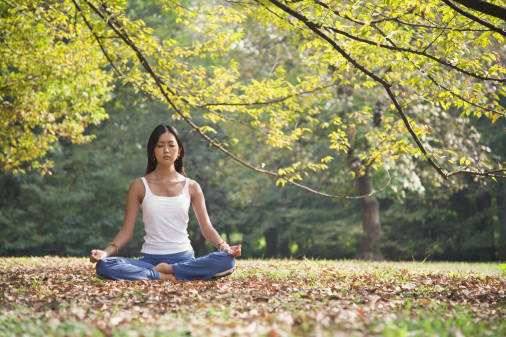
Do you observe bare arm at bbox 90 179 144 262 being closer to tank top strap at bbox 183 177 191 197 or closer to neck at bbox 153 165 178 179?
neck at bbox 153 165 178 179

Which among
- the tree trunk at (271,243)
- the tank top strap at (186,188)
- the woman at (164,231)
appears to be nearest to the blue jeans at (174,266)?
the woman at (164,231)

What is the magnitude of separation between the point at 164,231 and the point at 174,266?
482 millimetres

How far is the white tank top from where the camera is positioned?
862 centimetres

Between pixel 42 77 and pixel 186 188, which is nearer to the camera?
pixel 186 188

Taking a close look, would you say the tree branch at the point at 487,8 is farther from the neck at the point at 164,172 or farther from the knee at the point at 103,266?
the knee at the point at 103,266

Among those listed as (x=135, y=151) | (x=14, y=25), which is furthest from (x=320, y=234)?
(x=14, y=25)

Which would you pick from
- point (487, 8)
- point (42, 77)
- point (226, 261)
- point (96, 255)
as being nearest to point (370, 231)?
point (42, 77)

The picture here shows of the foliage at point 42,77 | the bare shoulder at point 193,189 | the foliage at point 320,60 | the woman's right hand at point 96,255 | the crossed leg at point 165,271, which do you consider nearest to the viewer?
the foliage at point 320,60

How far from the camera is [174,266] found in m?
8.37

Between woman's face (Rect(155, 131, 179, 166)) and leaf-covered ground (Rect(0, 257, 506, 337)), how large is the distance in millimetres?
1574

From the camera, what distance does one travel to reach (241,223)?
3800 cm

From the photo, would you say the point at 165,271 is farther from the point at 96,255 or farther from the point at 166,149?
the point at 166,149

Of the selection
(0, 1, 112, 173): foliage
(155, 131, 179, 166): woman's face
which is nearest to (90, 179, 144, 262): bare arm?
(155, 131, 179, 166): woman's face

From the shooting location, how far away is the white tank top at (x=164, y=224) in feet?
28.3
